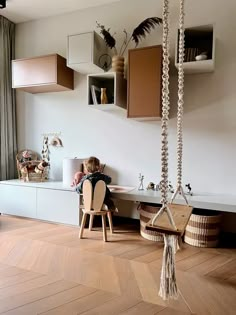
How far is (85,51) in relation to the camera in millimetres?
3564

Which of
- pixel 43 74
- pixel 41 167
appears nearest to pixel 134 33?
pixel 43 74

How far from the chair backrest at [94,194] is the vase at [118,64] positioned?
1482 millimetres

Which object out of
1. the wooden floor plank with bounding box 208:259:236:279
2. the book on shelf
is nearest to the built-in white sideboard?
the book on shelf

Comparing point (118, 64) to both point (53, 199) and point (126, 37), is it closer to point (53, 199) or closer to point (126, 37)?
point (126, 37)

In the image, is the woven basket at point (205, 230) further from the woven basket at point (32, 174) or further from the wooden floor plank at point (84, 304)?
the woven basket at point (32, 174)

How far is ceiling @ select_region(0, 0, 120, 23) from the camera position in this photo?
12.6 feet

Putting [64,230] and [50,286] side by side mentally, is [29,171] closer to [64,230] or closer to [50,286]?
[64,230]

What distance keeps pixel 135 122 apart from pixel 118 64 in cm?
78

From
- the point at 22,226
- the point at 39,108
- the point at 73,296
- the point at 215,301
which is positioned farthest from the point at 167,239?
the point at 39,108

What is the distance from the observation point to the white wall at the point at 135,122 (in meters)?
3.29

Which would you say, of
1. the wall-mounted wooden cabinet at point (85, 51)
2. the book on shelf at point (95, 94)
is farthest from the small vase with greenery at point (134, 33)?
the book on shelf at point (95, 94)

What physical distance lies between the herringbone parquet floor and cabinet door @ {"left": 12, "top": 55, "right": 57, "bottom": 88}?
207 cm

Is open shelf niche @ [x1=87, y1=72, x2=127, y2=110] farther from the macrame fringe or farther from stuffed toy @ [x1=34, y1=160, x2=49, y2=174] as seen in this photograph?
the macrame fringe

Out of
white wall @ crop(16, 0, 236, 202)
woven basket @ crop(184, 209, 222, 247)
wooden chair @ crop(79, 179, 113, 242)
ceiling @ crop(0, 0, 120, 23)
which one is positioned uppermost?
ceiling @ crop(0, 0, 120, 23)
